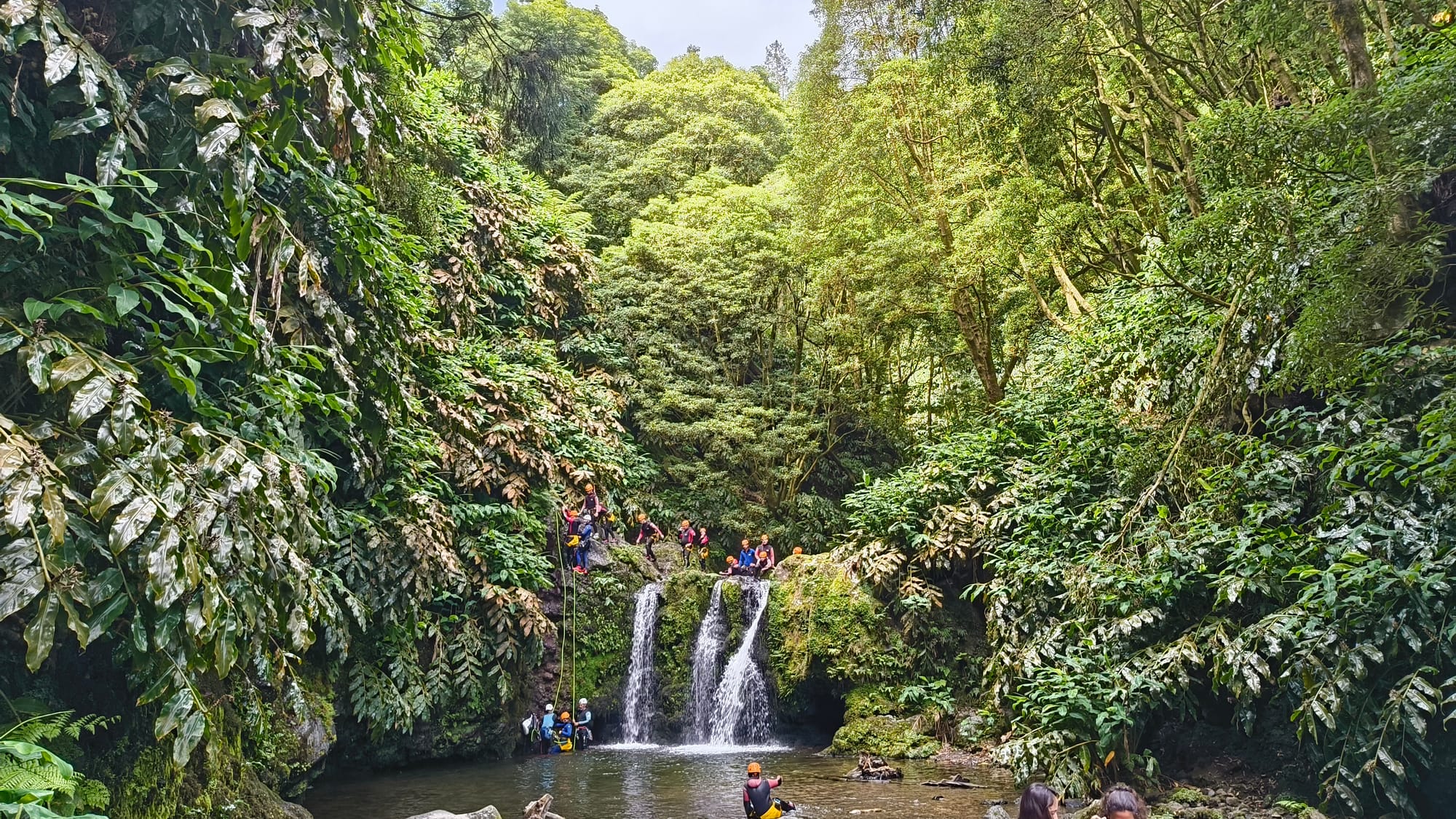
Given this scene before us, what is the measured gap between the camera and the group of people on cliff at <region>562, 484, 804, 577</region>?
45.5 feet

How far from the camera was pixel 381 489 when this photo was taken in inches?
359

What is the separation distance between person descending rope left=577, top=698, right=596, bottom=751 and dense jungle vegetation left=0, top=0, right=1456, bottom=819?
42.5 inches

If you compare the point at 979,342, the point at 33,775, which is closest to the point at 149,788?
the point at 33,775

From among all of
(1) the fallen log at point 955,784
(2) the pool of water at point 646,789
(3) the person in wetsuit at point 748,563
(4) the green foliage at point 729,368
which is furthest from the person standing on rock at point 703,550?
(1) the fallen log at point 955,784

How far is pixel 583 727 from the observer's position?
12.8 metres

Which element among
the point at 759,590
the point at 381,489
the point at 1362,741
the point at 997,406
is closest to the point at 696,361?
the point at 759,590

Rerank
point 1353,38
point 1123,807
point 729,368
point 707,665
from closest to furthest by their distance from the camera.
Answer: point 1123,807 < point 1353,38 < point 707,665 < point 729,368

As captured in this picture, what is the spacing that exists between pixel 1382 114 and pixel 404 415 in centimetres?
794

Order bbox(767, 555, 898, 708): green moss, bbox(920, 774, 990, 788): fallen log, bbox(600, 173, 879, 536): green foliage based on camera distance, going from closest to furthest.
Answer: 1. bbox(920, 774, 990, 788): fallen log
2. bbox(767, 555, 898, 708): green moss
3. bbox(600, 173, 879, 536): green foliage

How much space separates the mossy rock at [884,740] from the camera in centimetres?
1133

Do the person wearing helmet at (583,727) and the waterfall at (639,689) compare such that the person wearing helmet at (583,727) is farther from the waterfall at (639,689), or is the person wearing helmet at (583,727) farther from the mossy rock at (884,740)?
the mossy rock at (884,740)

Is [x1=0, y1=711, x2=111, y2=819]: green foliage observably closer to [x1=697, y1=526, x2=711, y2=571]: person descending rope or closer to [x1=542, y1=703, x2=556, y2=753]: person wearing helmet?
[x1=542, y1=703, x2=556, y2=753]: person wearing helmet

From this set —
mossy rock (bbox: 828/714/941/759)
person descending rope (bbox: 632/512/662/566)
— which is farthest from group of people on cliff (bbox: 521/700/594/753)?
mossy rock (bbox: 828/714/941/759)

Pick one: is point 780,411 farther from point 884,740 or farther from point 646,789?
point 646,789
